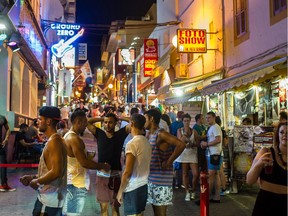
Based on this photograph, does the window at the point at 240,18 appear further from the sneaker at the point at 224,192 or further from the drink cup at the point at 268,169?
the drink cup at the point at 268,169

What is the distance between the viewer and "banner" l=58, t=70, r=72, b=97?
123 ft

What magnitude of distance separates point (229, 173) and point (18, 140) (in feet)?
24.6

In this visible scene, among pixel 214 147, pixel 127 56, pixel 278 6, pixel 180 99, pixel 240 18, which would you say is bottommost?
pixel 214 147

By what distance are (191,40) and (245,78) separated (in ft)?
20.9

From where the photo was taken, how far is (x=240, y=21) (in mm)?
13961

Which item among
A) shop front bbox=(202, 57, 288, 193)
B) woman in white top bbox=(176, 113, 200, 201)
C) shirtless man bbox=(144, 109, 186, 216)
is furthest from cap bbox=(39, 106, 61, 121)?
shop front bbox=(202, 57, 288, 193)

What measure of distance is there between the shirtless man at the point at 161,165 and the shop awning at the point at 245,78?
4316 mm

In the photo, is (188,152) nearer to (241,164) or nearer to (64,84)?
(241,164)

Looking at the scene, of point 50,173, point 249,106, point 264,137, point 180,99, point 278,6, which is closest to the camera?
point 50,173

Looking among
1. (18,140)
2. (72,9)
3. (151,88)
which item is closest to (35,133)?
(18,140)

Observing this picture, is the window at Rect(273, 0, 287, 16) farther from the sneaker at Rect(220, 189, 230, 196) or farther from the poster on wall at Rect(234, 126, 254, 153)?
the sneaker at Rect(220, 189, 230, 196)

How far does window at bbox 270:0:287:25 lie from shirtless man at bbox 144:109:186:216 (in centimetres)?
668

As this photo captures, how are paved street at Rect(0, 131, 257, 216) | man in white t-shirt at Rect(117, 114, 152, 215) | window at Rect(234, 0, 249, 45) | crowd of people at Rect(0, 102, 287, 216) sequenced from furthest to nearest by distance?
window at Rect(234, 0, 249, 45)
paved street at Rect(0, 131, 257, 216)
man in white t-shirt at Rect(117, 114, 152, 215)
crowd of people at Rect(0, 102, 287, 216)

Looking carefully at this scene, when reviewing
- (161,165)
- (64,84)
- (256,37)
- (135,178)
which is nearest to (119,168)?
(161,165)
